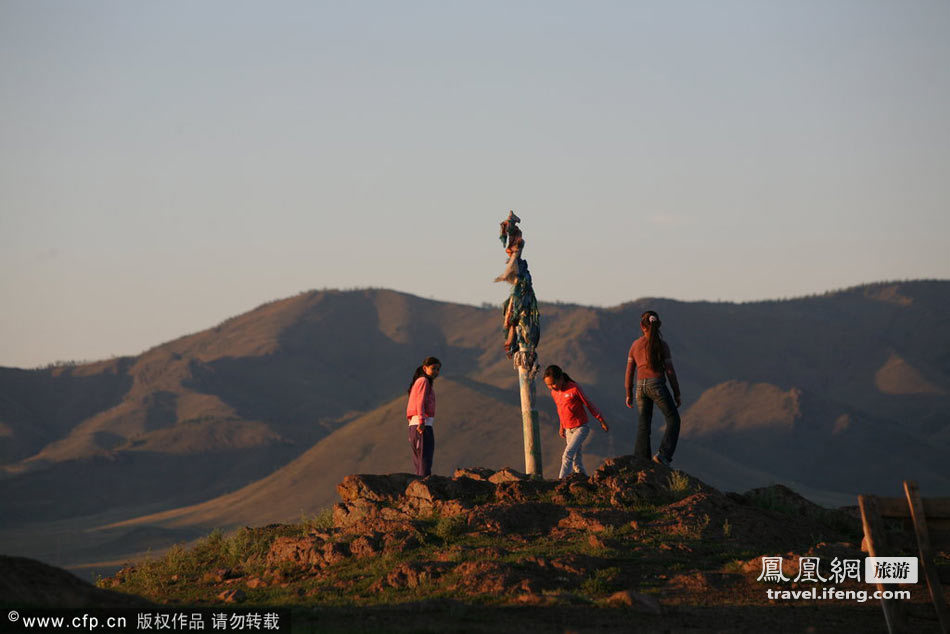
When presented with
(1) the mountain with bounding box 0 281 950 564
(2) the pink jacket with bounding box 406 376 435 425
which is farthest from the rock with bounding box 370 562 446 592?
(1) the mountain with bounding box 0 281 950 564

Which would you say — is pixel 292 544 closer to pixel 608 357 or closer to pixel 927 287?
pixel 608 357

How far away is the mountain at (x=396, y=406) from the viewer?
73.7m

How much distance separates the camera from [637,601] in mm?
11289

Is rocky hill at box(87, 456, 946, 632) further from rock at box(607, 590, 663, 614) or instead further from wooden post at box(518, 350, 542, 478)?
wooden post at box(518, 350, 542, 478)

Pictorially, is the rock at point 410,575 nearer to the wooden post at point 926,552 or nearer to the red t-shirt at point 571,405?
the red t-shirt at point 571,405

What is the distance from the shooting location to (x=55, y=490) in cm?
8594

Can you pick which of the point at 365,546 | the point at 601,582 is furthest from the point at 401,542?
the point at 601,582

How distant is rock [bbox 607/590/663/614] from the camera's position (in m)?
11.2

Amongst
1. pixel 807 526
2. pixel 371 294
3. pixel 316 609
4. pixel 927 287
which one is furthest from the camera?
pixel 371 294

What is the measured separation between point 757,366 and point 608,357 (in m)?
18.0

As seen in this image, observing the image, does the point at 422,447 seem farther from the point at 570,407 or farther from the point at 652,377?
the point at 652,377

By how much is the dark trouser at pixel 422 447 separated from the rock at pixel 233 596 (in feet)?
13.0

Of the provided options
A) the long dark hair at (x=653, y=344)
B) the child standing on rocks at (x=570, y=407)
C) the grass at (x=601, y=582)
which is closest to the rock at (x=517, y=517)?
the child standing on rocks at (x=570, y=407)

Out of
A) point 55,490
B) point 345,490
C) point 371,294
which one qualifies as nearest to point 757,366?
point 371,294
